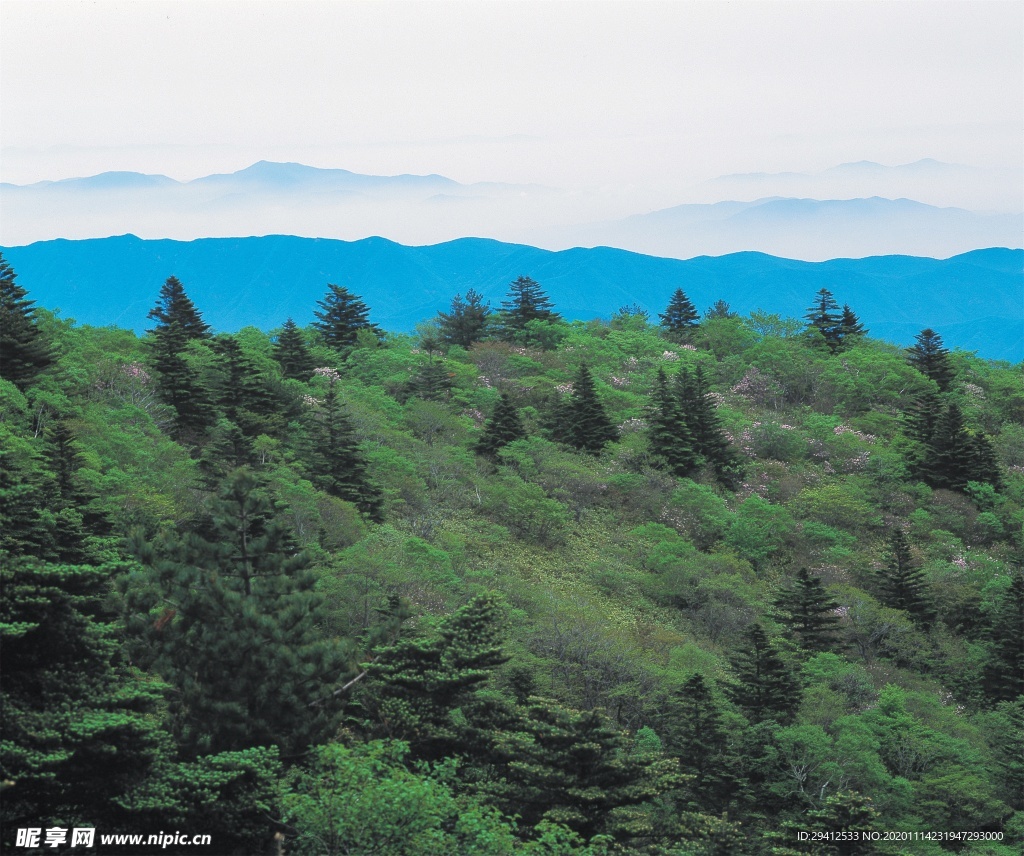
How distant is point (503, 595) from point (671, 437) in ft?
67.5

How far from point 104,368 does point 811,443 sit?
3128 cm

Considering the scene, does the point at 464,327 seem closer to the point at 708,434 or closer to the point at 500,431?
the point at 500,431

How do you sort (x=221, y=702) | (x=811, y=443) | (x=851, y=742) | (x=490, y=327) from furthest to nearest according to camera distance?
(x=490, y=327)
(x=811, y=443)
(x=851, y=742)
(x=221, y=702)

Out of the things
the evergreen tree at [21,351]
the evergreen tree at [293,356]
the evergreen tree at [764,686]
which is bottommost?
the evergreen tree at [764,686]

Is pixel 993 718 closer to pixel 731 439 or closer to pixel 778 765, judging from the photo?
pixel 778 765

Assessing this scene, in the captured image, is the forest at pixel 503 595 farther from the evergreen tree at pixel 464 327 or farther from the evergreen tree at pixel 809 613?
the evergreen tree at pixel 464 327

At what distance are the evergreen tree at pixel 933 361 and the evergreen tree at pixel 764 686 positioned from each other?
125 feet

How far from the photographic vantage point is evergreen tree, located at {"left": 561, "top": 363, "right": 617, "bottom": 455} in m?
46.3

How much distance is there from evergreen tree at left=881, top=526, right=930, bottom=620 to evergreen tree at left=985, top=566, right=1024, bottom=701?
2.67 meters

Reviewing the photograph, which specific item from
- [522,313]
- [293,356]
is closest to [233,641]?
[293,356]

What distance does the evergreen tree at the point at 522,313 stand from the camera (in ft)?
206

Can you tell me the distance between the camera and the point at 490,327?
210 ft

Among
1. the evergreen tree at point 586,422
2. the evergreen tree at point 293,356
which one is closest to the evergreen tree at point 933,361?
the evergreen tree at point 586,422

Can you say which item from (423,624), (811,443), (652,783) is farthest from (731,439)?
(652,783)
